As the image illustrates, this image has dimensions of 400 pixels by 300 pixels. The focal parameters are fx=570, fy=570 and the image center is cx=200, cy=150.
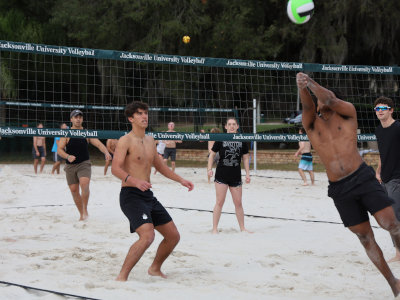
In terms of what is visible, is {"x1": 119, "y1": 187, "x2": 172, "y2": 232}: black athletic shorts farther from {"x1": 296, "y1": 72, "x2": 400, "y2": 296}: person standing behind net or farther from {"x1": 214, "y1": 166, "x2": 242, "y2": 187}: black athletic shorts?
{"x1": 214, "y1": 166, "x2": 242, "y2": 187}: black athletic shorts

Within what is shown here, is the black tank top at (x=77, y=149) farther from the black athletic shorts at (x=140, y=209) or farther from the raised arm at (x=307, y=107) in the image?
the raised arm at (x=307, y=107)

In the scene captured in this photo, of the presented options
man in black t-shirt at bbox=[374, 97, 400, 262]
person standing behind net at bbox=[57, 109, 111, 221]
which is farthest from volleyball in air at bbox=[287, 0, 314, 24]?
person standing behind net at bbox=[57, 109, 111, 221]

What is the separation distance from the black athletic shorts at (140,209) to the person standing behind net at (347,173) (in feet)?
4.67

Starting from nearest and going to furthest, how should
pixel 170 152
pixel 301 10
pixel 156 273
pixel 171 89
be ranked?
1. pixel 156 273
2. pixel 301 10
3. pixel 170 152
4. pixel 171 89

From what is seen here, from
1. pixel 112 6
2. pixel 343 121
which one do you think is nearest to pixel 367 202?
pixel 343 121

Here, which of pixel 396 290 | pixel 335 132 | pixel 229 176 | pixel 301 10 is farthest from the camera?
pixel 229 176

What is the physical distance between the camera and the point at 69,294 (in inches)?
155

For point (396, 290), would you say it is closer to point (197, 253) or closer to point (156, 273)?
point (156, 273)

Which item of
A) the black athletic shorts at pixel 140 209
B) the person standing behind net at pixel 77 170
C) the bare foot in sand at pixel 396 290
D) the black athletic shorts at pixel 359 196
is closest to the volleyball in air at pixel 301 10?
the black athletic shorts at pixel 359 196

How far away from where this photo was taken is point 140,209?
4566mm

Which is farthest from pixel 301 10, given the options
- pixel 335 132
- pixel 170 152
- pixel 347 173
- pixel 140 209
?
pixel 170 152

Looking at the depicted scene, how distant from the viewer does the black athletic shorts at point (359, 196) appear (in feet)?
13.1

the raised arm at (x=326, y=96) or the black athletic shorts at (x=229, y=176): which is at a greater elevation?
the raised arm at (x=326, y=96)

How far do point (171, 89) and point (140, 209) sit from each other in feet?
44.3
